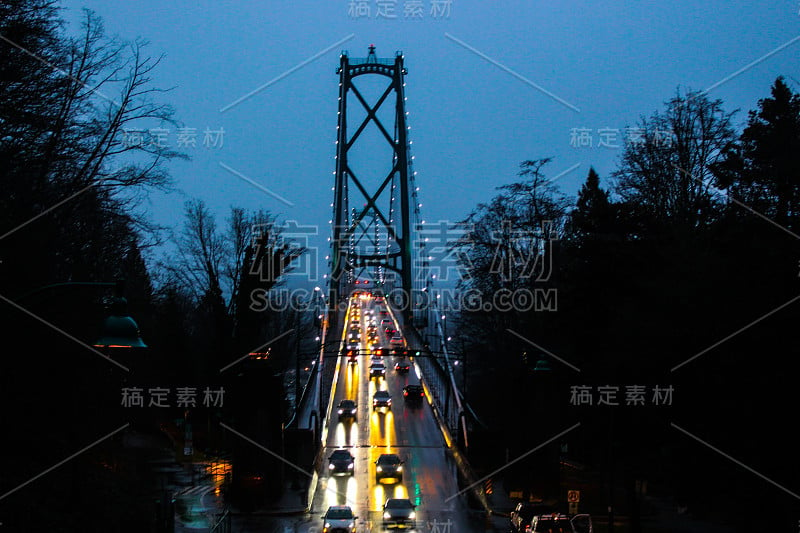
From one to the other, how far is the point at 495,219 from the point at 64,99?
26.6 metres

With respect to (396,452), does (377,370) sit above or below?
above

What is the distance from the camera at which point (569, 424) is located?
2923 centimetres

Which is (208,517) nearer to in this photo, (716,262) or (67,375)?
(67,375)

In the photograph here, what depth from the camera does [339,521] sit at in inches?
856

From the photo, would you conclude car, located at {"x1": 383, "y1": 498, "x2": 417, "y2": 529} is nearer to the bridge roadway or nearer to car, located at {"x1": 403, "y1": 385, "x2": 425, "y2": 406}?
the bridge roadway

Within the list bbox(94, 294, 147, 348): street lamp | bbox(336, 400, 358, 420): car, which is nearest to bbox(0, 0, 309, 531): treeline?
bbox(94, 294, 147, 348): street lamp

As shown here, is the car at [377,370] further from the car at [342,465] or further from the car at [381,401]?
the car at [342,465]

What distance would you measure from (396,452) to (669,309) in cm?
1731

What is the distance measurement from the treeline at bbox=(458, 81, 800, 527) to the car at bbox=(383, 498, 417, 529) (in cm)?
519

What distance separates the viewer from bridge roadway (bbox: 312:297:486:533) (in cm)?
2552

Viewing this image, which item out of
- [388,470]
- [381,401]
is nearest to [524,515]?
[388,470]

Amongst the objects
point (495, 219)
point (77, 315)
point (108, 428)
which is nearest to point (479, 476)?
point (495, 219)

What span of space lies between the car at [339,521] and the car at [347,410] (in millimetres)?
20947

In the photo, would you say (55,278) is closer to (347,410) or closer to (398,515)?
(398,515)
